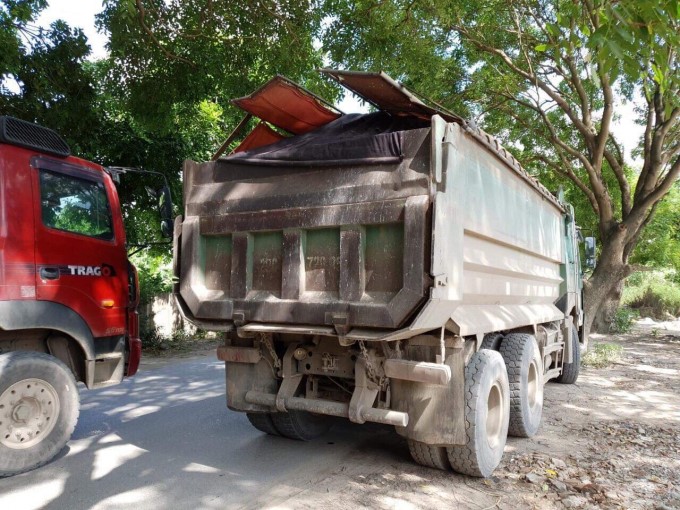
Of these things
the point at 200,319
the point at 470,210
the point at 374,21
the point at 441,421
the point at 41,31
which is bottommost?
the point at 441,421

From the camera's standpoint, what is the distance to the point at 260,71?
899 cm

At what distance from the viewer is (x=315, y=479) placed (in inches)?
149

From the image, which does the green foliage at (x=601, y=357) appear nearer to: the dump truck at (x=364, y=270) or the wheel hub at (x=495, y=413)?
the dump truck at (x=364, y=270)

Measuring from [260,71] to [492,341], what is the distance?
642 centimetres

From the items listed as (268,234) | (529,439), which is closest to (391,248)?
(268,234)

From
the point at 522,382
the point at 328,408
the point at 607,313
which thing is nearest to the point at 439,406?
the point at 328,408

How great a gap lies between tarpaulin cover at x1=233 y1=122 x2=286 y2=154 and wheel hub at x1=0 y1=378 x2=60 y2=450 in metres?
2.43

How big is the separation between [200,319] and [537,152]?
42.8 feet

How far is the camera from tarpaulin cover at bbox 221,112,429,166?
11.5 feet

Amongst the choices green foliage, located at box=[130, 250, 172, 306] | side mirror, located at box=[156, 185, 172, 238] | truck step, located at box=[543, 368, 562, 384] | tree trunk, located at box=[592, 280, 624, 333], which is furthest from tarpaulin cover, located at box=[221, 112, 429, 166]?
tree trunk, located at box=[592, 280, 624, 333]

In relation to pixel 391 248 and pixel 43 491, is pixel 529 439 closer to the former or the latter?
pixel 391 248

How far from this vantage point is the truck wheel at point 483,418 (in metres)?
3.57

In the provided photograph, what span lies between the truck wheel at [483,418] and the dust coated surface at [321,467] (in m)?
0.16

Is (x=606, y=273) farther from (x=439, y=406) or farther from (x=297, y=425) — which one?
(x=439, y=406)
